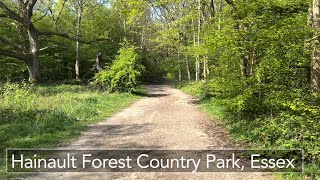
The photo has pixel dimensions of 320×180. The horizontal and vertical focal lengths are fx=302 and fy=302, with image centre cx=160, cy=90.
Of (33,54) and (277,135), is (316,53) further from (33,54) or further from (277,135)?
(33,54)

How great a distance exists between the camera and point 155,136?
8875 mm

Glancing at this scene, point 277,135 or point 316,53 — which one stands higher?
point 316,53

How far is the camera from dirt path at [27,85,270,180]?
18.7ft

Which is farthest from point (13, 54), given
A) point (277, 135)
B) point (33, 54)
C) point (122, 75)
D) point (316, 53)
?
point (316, 53)

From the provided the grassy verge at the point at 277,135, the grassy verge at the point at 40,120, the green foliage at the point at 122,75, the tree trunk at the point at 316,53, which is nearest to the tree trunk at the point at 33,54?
the green foliage at the point at 122,75

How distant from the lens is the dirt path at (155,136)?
5.69 m

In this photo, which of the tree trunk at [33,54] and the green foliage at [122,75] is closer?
the green foliage at [122,75]

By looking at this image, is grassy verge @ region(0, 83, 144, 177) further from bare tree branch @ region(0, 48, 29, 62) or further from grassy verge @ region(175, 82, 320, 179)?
bare tree branch @ region(0, 48, 29, 62)

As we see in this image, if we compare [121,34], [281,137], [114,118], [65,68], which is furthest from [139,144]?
[121,34]

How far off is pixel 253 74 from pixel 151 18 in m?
33.1

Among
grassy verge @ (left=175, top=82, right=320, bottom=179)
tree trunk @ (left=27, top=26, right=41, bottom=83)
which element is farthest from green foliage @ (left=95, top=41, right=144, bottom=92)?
grassy verge @ (left=175, top=82, right=320, bottom=179)

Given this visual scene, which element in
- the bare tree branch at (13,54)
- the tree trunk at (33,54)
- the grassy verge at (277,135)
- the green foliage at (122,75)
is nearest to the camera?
the grassy verge at (277,135)

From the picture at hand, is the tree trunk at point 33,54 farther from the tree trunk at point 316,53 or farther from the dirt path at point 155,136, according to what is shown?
the tree trunk at point 316,53

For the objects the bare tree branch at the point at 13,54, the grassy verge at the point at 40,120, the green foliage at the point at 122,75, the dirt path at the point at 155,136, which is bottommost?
the dirt path at the point at 155,136
